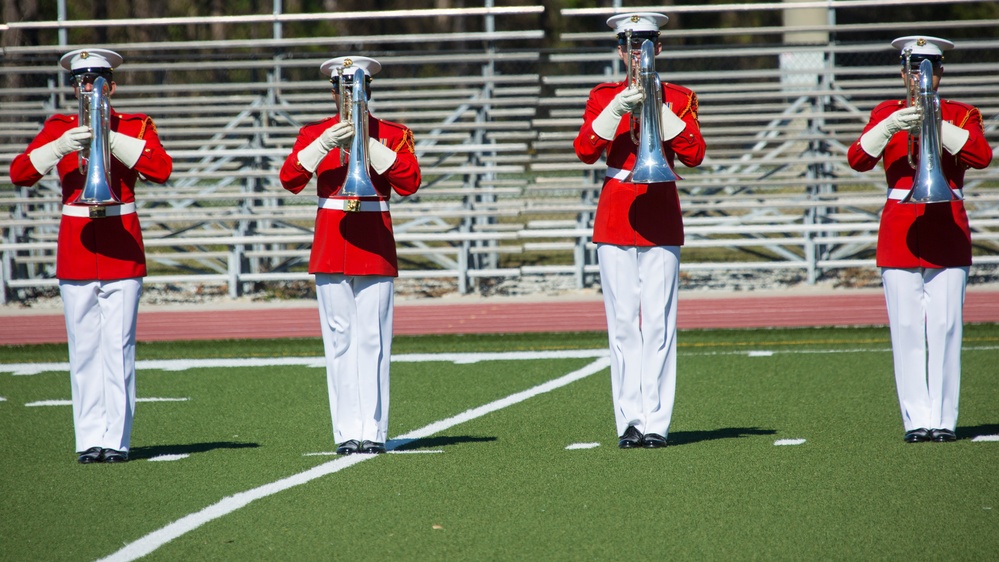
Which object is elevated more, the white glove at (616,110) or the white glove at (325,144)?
the white glove at (616,110)

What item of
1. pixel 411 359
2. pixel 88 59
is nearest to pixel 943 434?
pixel 88 59

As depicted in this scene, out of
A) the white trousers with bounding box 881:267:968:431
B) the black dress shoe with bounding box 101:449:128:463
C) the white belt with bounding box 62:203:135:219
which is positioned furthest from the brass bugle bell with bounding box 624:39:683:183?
the black dress shoe with bounding box 101:449:128:463

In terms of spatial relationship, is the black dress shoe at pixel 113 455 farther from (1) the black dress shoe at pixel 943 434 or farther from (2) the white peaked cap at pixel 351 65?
(1) the black dress shoe at pixel 943 434

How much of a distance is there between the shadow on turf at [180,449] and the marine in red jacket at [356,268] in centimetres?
64

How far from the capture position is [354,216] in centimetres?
539

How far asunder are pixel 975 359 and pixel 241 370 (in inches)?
196

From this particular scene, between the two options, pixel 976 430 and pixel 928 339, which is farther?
pixel 976 430

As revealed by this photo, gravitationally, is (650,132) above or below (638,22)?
below

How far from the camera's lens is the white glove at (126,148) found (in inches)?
203

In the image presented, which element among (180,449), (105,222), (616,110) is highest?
(616,110)

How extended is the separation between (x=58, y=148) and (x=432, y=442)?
214 centimetres

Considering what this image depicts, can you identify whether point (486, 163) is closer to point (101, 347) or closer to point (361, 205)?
point (361, 205)

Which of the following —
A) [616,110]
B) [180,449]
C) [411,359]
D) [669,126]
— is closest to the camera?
[616,110]

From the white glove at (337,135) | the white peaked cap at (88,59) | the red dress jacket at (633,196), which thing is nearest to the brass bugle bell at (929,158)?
the red dress jacket at (633,196)
